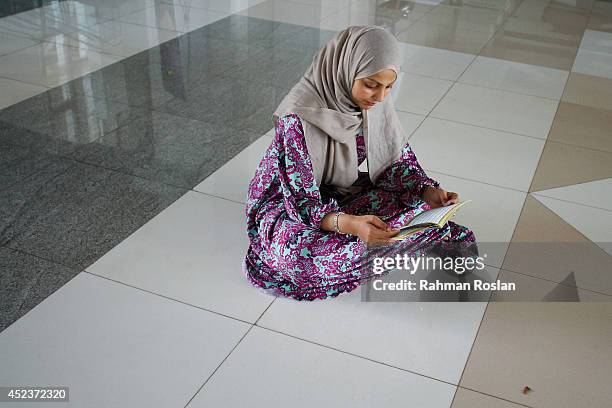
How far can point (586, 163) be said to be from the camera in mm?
3244

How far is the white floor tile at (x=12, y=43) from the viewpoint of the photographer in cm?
416

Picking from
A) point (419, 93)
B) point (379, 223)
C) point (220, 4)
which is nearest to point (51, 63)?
point (220, 4)

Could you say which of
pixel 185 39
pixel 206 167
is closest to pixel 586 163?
pixel 206 167

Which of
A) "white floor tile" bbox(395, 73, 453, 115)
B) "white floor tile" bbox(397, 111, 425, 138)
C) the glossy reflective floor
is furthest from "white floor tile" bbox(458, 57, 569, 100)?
"white floor tile" bbox(397, 111, 425, 138)

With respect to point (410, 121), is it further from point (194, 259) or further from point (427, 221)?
point (427, 221)

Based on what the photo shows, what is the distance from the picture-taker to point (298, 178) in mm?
2012

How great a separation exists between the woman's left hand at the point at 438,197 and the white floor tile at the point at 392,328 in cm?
32

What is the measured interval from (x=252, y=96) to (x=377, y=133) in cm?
164

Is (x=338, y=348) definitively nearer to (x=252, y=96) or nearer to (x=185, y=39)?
(x=252, y=96)

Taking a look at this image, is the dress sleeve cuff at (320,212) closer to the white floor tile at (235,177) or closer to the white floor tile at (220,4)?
the white floor tile at (235,177)

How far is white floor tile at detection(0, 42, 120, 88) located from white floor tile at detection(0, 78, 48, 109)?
52 millimetres

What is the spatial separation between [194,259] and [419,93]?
2.04 metres

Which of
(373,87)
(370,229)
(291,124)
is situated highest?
(373,87)

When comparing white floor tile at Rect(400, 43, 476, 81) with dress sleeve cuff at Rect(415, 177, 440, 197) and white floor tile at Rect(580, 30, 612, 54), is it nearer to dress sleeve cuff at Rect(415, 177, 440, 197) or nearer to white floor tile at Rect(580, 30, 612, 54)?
white floor tile at Rect(580, 30, 612, 54)
